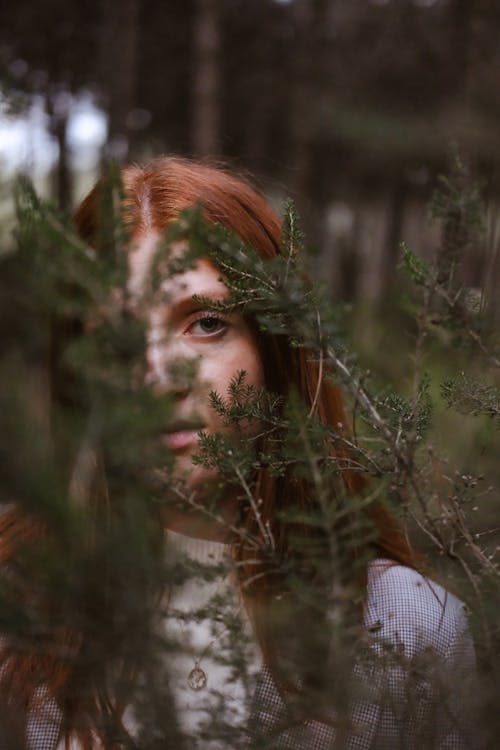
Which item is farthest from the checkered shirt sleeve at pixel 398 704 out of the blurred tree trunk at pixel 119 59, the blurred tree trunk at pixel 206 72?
the blurred tree trunk at pixel 206 72

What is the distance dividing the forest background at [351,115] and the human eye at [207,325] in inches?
10.0

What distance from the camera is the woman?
79cm

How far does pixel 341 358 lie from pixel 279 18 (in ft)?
54.0

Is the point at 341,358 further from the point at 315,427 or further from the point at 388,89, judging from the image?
the point at 388,89

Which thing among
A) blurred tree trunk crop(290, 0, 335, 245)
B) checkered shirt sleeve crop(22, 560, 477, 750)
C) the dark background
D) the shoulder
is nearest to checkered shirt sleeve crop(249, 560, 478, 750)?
checkered shirt sleeve crop(22, 560, 477, 750)

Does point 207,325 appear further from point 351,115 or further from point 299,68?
point 299,68

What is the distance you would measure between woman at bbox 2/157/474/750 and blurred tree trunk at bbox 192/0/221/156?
8.18 metres

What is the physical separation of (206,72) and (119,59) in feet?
3.72

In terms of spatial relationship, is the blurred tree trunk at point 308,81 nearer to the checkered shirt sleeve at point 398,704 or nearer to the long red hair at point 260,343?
the long red hair at point 260,343

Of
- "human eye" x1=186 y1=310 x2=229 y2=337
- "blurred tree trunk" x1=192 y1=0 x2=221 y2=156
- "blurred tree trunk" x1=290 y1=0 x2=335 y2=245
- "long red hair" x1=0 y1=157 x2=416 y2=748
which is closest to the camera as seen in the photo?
"human eye" x1=186 y1=310 x2=229 y2=337

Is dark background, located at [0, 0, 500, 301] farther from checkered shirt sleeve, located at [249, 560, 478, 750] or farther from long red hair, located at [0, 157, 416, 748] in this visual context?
checkered shirt sleeve, located at [249, 560, 478, 750]

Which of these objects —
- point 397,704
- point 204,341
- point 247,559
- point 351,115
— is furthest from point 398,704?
point 351,115

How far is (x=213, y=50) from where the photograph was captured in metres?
10.3

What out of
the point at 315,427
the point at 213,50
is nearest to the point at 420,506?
the point at 315,427
